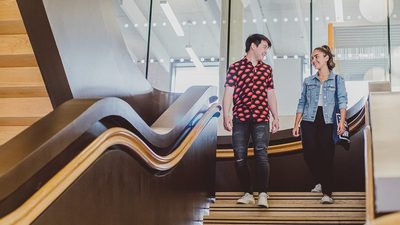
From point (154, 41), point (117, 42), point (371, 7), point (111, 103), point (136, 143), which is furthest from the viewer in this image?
point (154, 41)

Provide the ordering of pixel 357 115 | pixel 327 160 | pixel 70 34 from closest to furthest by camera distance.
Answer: pixel 70 34
pixel 327 160
pixel 357 115

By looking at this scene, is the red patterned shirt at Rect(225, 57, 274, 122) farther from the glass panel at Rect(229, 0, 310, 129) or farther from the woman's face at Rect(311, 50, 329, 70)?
the glass panel at Rect(229, 0, 310, 129)

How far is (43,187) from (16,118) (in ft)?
5.54

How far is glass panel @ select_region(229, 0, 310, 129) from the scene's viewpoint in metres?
10.7

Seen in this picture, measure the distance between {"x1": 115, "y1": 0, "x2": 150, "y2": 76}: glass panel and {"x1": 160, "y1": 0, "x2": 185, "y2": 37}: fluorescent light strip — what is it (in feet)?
2.11

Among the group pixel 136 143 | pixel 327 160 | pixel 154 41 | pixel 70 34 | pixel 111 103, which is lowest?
pixel 327 160

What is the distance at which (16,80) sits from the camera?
3.73 meters

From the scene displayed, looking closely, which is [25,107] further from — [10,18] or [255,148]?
[255,148]

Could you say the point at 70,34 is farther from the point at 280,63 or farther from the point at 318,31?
the point at 280,63

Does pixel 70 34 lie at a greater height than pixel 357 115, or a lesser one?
greater

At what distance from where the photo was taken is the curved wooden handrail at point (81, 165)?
187cm

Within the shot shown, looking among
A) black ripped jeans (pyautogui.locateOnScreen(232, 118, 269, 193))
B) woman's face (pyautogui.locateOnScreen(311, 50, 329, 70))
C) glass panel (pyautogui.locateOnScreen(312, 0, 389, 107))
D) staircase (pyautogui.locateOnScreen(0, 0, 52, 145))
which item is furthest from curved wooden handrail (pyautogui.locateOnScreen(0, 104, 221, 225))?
glass panel (pyautogui.locateOnScreen(312, 0, 389, 107))

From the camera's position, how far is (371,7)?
10320mm

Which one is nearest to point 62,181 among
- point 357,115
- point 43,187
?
point 43,187
